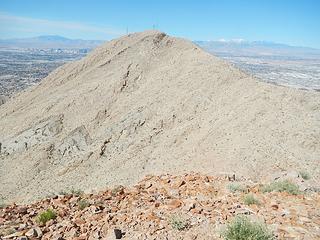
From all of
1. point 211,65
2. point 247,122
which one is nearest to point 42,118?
point 211,65

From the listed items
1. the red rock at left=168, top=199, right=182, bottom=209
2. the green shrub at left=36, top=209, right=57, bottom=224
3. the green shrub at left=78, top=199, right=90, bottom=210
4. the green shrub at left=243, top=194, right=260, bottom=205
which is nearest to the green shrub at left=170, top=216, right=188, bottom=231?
the red rock at left=168, top=199, right=182, bottom=209

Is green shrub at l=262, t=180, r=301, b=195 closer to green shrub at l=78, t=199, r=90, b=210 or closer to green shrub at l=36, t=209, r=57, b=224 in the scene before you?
green shrub at l=78, t=199, r=90, b=210

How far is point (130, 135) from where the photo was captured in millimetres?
26375

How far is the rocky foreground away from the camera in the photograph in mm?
7948

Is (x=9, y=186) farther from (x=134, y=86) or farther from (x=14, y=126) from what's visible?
(x=134, y=86)

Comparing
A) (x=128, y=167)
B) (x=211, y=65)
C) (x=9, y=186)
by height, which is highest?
(x=211, y=65)

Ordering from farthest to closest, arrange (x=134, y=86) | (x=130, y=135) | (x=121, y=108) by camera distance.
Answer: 1. (x=134, y=86)
2. (x=121, y=108)
3. (x=130, y=135)

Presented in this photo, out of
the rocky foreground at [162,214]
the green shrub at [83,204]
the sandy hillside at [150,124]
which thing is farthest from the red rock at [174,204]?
the sandy hillside at [150,124]

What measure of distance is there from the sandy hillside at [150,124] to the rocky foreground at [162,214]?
6.73 m

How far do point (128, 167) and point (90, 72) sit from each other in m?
15.0

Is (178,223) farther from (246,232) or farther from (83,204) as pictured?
(83,204)

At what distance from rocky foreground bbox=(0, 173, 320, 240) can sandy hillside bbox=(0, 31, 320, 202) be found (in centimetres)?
673

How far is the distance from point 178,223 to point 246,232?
4.86ft

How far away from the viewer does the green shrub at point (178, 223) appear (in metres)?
7.95
